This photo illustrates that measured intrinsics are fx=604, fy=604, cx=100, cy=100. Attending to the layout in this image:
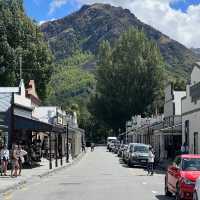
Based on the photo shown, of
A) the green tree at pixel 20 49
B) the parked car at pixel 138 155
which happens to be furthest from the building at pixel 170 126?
the green tree at pixel 20 49

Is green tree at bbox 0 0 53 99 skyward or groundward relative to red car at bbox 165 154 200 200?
skyward

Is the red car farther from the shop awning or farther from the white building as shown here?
the white building

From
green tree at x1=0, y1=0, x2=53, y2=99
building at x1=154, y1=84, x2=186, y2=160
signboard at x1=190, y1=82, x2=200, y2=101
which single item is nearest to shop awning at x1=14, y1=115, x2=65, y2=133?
signboard at x1=190, y1=82, x2=200, y2=101

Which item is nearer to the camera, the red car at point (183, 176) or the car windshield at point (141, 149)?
the red car at point (183, 176)

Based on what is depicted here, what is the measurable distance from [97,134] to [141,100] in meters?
60.5

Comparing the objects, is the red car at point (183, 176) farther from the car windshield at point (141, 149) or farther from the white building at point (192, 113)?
the car windshield at point (141, 149)

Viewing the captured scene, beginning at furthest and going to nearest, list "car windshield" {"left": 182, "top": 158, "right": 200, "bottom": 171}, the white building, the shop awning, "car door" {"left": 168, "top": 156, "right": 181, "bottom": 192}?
the white building < the shop awning < "car door" {"left": 168, "top": 156, "right": 181, "bottom": 192} < "car windshield" {"left": 182, "top": 158, "right": 200, "bottom": 171}

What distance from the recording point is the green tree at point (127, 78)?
10056cm

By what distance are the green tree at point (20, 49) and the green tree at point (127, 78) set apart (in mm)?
25818

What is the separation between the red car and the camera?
1766 cm

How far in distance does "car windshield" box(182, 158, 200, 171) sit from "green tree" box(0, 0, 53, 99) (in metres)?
51.4

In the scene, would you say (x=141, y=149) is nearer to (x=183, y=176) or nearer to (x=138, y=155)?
(x=138, y=155)

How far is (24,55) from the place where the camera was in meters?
72.6

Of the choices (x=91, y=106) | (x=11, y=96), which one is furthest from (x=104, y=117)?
(x=11, y=96)
